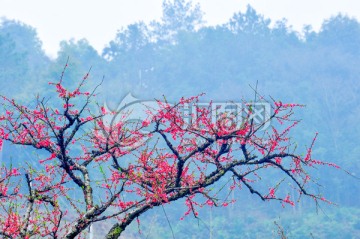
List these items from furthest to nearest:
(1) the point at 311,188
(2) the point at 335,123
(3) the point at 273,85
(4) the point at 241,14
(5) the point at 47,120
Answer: (4) the point at 241,14
(3) the point at 273,85
(2) the point at 335,123
(1) the point at 311,188
(5) the point at 47,120

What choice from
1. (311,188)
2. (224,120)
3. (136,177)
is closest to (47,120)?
(136,177)

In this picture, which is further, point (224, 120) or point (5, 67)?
point (5, 67)

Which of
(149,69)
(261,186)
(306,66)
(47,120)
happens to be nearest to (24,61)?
(149,69)

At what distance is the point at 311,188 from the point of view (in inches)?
1203

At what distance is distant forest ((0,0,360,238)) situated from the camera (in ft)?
98.1

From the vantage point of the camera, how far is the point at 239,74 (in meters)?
42.0

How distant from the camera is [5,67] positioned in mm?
32781

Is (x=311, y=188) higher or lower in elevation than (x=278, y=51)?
lower

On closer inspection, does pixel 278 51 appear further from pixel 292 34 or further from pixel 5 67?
pixel 5 67

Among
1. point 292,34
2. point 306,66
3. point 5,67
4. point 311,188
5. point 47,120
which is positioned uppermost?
point 292,34

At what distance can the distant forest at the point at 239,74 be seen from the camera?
29906 mm

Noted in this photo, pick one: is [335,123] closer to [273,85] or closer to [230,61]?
[273,85]

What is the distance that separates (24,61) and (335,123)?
70.5ft

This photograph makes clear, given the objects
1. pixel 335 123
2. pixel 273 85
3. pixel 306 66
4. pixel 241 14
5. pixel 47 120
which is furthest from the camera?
pixel 241 14
